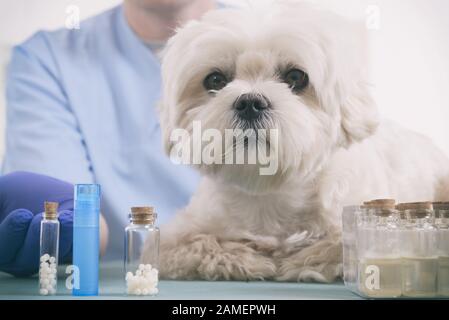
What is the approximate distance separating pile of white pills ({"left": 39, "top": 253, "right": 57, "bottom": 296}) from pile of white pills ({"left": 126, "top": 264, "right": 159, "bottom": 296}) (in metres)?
0.22

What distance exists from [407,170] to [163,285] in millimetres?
820

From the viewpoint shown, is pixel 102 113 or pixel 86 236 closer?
pixel 86 236

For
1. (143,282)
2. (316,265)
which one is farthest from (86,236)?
(316,265)

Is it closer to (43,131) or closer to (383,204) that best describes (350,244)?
(383,204)

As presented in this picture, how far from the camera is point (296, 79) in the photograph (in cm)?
211

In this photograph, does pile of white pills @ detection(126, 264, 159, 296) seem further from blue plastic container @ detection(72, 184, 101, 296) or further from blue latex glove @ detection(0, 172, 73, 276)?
blue latex glove @ detection(0, 172, 73, 276)

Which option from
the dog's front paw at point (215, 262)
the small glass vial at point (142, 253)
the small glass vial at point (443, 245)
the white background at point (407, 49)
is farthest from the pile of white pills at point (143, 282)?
the white background at point (407, 49)

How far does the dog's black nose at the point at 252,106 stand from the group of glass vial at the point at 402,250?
0.39 meters

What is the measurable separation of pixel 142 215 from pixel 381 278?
643 millimetres

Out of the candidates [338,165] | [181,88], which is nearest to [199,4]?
[181,88]

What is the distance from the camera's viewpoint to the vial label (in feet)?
6.16

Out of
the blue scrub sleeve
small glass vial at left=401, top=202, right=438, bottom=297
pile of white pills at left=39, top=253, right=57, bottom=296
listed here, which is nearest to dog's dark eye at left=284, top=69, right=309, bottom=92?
small glass vial at left=401, top=202, right=438, bottom=297

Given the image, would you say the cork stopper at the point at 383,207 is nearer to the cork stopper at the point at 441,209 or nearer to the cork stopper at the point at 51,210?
the cork stopper at the point at 441,209

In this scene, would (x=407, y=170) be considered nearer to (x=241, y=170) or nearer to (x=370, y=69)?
(x=370, y=69)
